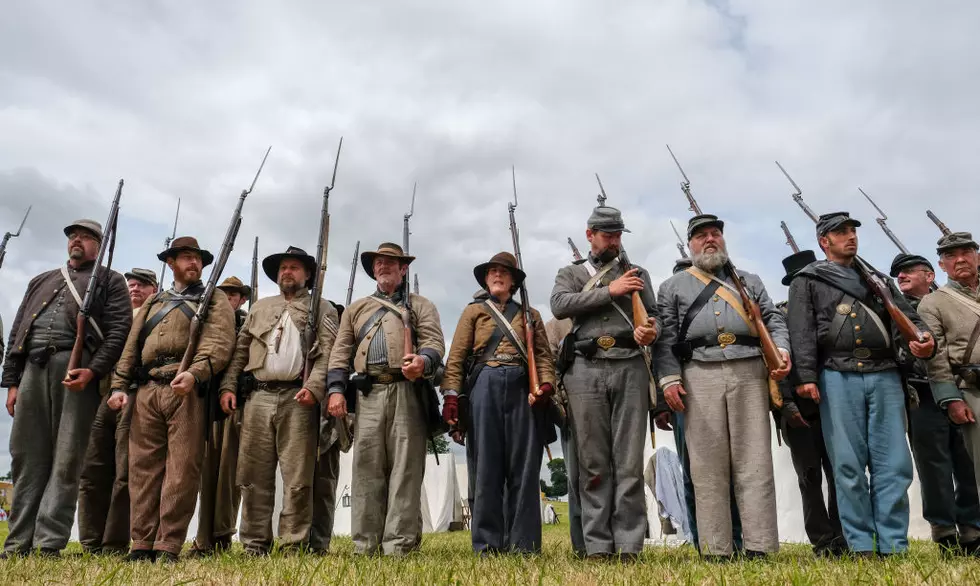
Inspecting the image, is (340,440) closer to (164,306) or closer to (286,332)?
(286,332)

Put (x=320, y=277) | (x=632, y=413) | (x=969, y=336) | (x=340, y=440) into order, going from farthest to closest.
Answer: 1. (x=320, y=277)
2. (x=340, y=440)
3. (x=969, y=336)
4. (x=632, y=413)

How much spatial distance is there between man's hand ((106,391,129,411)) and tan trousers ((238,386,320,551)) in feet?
3.19

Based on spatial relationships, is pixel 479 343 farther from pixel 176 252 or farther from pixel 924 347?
pixel 924 347

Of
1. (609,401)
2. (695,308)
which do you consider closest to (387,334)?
(609,401)

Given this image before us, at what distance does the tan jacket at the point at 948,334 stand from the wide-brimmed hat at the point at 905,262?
118 cm

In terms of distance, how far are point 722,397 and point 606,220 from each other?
66.1 inches

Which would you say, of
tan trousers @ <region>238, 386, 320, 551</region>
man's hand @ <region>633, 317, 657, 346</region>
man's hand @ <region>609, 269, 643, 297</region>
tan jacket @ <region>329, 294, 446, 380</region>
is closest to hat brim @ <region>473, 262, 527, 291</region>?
tan jacket @ <region>329, 294, 446, 380</region>

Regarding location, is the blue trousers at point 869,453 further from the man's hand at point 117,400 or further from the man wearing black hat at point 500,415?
the man's hand at point 117,400

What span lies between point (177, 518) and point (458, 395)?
7.85 ft

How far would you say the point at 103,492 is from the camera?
20.5ft

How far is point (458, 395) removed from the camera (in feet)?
19.4

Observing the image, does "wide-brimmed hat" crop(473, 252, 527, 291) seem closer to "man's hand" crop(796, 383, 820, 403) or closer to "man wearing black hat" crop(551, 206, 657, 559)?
"man wearing black hat" crop(551, 206, 657, 559)

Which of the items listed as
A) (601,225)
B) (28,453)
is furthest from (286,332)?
(601,225)

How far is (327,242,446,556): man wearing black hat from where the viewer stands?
5656mm
